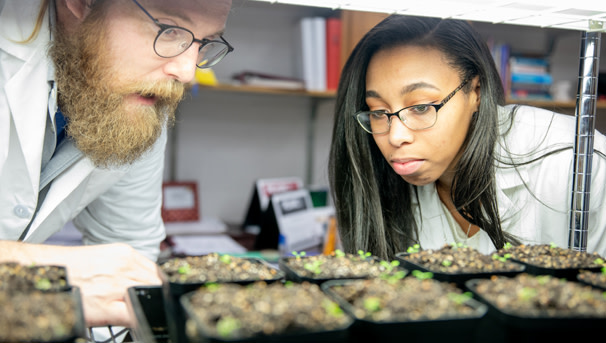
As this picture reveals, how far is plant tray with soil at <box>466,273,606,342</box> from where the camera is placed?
1.88ft

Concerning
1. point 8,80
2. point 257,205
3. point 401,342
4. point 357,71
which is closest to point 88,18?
point 8,80

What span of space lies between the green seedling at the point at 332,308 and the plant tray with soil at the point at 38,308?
0.84 feet

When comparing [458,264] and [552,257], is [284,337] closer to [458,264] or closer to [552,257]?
[458,264]

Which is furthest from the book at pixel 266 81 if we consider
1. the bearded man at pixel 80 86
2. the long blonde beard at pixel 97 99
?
the long blonde beard at pixel 97 99

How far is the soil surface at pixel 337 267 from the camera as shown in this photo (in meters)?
0.75

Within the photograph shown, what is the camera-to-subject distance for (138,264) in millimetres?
884

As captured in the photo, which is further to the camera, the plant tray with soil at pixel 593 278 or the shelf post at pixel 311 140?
the shelf post at pixel 311 140

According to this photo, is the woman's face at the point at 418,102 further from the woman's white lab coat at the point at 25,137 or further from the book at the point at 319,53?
the book at the point at 319,53

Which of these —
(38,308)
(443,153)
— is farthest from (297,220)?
(38,308)

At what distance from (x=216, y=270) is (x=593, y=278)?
1.74ft

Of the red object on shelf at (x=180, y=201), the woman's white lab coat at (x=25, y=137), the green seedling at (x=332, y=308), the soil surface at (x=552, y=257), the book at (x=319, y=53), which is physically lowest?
the red object on shelf at (x=180, y=201)

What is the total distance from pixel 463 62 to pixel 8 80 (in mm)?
1098

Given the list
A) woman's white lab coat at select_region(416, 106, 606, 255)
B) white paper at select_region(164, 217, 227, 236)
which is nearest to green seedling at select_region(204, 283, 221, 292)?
woman's white lab coat at select_region(416, 106, 606, 255)

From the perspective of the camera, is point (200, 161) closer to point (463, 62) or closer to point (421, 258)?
point (463, 62)
